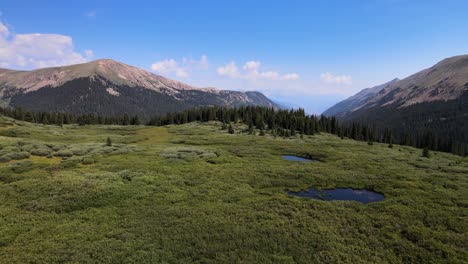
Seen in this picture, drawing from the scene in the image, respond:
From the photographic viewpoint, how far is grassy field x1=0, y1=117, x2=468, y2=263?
822 inches

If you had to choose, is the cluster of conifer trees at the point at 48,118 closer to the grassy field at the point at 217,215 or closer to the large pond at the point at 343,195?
the grassy field at the point at 217,215

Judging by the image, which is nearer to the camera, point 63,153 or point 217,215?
point 217,215

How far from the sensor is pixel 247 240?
22.6m

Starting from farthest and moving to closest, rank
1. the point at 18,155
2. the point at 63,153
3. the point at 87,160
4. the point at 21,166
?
1. the point at 63,153
2. the point at 18,155
3. the point at 87,160
4. the point at 21,166

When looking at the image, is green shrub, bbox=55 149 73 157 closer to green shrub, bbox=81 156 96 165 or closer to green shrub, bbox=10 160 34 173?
green shrub, bbox=81 156 96 165

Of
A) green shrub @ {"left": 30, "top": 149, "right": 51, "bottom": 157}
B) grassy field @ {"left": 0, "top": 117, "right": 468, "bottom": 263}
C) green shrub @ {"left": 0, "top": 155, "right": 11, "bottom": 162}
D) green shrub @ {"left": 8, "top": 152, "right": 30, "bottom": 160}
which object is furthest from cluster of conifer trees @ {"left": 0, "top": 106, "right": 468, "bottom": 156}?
green shrub @ {"left": 0, "top": 155, "right": 11, "bottom": 162}

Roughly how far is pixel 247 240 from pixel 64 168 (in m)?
33.8

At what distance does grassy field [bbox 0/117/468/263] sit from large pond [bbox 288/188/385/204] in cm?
160

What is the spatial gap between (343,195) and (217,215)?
1841 cm

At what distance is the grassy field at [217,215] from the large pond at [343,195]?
1595 mm

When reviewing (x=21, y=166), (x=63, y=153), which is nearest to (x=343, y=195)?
(x=21, y=166)

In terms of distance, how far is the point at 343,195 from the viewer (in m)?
36.1

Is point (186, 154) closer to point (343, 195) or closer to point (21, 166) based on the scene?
point (21, 166)

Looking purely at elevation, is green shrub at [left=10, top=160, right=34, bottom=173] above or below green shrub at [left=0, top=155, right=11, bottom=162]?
below
